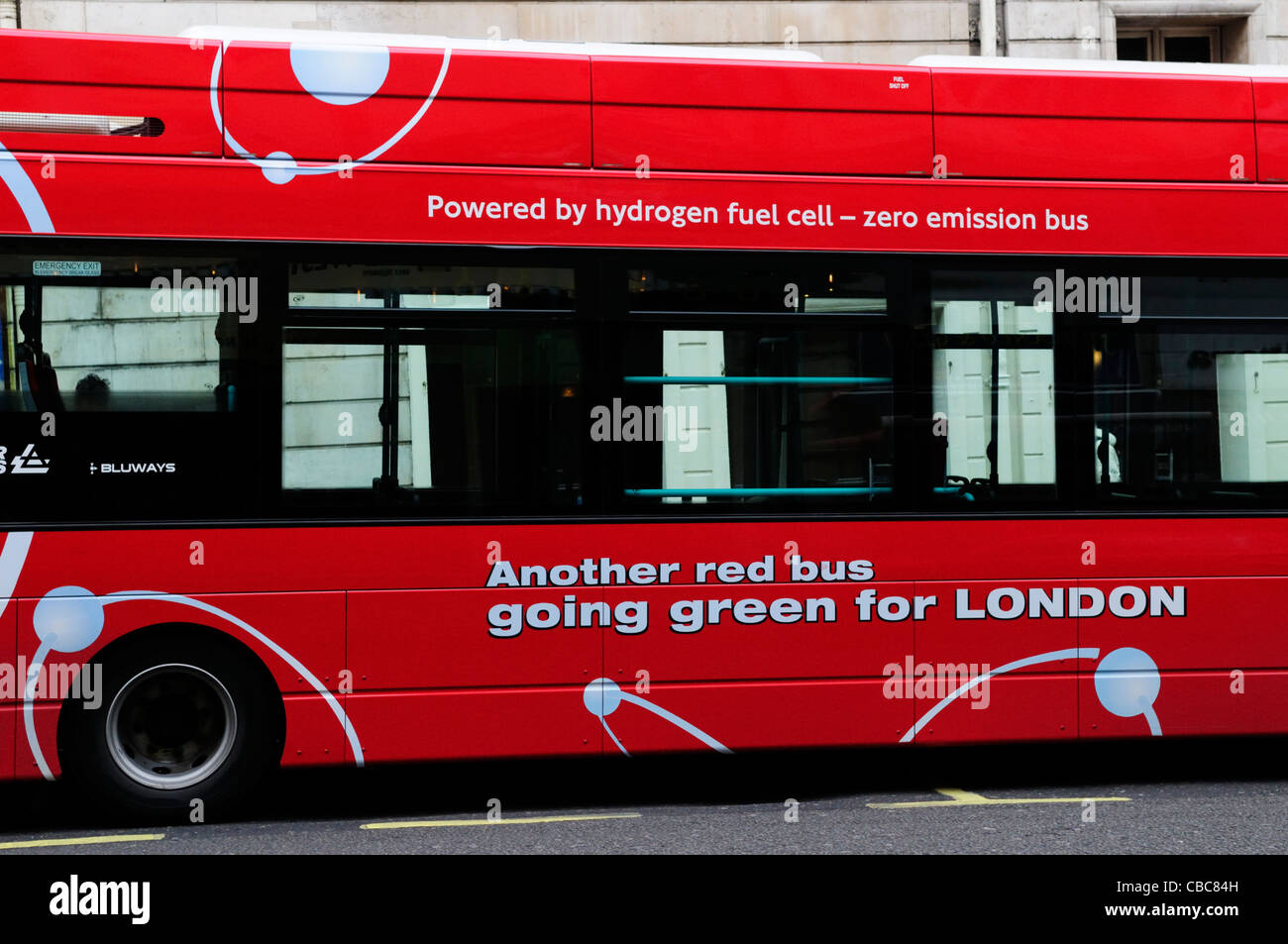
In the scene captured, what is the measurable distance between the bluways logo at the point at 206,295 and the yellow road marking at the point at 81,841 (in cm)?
218

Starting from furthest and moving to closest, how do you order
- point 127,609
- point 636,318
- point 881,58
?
1. point 881,58
2. point 636,318
3. point 127,609

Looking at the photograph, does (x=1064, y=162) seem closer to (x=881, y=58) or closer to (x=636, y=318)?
(x=636, y=318)

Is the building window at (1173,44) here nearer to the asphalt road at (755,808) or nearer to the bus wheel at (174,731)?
the asphalt road at (755,808)

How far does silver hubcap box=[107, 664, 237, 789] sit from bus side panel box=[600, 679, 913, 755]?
1.67 meters

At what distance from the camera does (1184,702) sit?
6812mm

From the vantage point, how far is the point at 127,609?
19.9 feet

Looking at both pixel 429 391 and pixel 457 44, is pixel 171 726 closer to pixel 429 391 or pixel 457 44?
pixel 429 391

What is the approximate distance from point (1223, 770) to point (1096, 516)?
1.70 meters

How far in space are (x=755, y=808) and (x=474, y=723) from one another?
4.40ft

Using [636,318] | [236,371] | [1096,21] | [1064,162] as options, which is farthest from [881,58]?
[236,371]

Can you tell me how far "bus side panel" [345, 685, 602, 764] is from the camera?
20.6ft

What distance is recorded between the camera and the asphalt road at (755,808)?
19.1ft

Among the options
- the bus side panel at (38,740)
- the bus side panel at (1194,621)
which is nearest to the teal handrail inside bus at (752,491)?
the bus side panel at (1194,621)

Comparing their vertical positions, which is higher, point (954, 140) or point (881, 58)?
point (881, 58)
